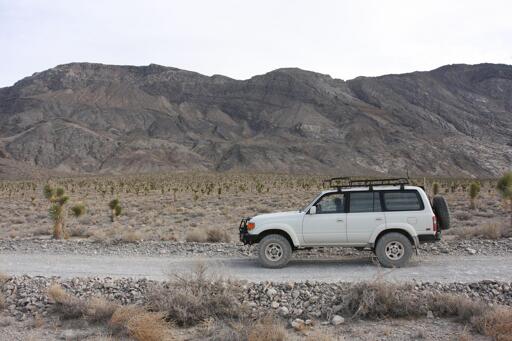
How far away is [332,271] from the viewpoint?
10312 millimetres

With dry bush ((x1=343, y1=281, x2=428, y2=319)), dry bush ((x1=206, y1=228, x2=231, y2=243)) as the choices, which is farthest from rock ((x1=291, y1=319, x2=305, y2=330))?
dry bush ((x1=206, y1=228, x2=231, y2=243))

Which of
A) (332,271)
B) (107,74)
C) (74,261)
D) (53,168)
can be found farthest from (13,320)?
(107,74)

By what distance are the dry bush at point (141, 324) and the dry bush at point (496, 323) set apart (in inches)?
172

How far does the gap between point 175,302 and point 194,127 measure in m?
140

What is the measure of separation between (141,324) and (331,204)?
213 inches

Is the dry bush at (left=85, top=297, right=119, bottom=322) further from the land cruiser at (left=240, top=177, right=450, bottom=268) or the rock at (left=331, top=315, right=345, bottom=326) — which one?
the land cruiser at (left=240, top=177, right=450, bottom=268)

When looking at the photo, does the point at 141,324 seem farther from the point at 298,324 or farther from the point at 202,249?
the point at 202,249

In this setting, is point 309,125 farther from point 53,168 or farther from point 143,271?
point 143,271

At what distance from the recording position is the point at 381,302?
7.53m

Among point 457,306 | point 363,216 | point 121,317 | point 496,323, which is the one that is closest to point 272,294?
point 121,317

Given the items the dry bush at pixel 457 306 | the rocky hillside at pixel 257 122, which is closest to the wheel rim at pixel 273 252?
the dry bush at pixel 457 306

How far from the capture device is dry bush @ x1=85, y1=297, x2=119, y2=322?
25.4ft

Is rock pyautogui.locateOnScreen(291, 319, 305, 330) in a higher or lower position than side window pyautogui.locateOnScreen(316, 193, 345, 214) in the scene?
lower

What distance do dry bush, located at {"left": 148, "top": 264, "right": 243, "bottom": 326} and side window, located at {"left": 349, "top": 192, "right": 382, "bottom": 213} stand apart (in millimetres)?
4020
